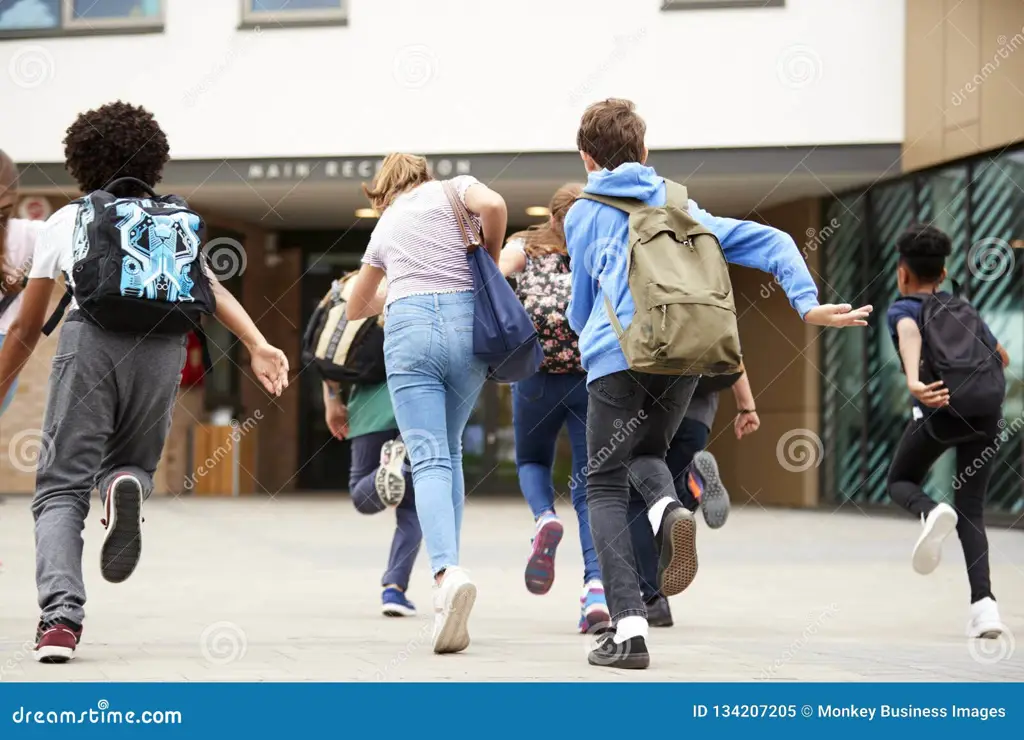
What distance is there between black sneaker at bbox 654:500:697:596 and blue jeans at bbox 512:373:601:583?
116 centimetres

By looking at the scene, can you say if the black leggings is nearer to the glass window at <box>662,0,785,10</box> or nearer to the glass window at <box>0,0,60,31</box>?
the glass window at <box>662,0,785,10</box>

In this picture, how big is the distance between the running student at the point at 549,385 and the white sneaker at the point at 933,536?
1298 mm

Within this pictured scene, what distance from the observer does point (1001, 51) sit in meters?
13.5

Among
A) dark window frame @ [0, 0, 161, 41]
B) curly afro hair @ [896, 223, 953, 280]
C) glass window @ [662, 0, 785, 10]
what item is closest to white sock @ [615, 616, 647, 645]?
curly afro hair @ [896, 223, 953, 280]

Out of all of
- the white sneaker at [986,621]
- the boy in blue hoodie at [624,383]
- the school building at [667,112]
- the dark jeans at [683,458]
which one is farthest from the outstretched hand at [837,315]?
the school building at [667,112]

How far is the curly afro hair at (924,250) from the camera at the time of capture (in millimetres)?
6301

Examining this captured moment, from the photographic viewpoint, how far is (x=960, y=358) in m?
6.14

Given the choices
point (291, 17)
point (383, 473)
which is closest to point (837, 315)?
point (383, 473)

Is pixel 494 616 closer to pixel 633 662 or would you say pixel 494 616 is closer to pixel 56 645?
pixel 633 662

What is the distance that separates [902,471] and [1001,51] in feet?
27.3

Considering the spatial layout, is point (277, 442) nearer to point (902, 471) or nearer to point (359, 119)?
point (359, 119)

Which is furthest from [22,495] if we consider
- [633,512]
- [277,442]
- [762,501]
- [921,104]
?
[633,512]

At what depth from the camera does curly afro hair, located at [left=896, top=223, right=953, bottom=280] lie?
6.30 meters

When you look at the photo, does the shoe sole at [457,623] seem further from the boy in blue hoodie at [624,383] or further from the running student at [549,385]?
the running student at [549,385]
